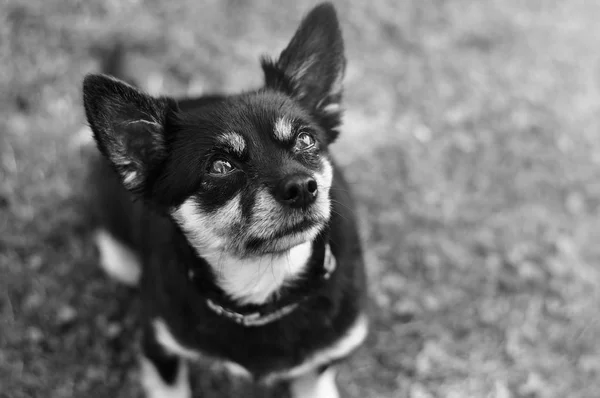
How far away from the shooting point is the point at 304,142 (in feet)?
8.57

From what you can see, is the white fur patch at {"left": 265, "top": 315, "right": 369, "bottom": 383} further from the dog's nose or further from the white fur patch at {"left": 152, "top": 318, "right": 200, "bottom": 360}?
the dog's nose

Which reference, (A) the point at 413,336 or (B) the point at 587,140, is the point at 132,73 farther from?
(B) the point at 587,140

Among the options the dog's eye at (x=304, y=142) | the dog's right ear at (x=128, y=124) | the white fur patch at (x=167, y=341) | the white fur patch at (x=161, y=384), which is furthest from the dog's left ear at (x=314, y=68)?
the white fur patch at (x=161, y=384)

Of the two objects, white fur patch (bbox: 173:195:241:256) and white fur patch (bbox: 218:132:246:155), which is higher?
white fur patch (bbox: 218:132:246:155)

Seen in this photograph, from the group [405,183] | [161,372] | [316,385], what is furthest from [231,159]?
[405,183]

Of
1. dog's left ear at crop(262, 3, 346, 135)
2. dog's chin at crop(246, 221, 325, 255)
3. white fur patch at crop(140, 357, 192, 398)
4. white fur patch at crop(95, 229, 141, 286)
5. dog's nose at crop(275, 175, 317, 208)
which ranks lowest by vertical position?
white fur patch at crop(140, 357, 192, 398)

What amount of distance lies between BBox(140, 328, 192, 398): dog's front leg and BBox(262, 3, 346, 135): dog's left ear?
1.48 m

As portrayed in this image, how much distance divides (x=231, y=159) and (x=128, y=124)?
466mm

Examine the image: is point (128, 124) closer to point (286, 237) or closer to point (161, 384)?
point (286, 237)

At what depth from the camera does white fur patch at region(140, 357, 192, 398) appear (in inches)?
128

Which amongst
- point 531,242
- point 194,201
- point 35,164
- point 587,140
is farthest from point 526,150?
point 35,164

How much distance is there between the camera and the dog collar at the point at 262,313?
272 cm

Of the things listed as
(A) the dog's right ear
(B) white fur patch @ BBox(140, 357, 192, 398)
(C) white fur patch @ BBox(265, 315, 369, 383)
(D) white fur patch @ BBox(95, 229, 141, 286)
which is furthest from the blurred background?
(A) the dog's right ear

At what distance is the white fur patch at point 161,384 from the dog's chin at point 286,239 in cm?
119
